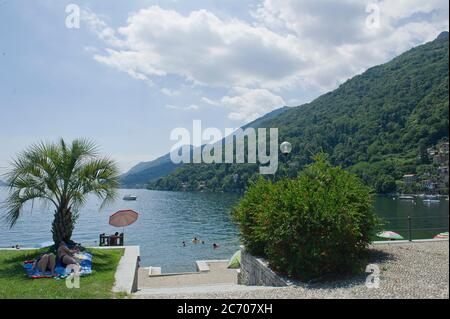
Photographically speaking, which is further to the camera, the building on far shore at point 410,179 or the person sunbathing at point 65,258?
the building on far shore at point 410,179

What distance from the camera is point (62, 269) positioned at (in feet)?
33.4

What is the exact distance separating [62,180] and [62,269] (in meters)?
3.63

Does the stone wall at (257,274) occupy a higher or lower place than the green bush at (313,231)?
lower

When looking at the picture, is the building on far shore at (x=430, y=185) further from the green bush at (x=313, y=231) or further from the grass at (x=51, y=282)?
the grass at (x=51, y=282)

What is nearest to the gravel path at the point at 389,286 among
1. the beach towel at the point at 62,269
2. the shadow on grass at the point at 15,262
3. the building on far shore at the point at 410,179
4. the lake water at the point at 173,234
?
the beach towel at the point at 62,269

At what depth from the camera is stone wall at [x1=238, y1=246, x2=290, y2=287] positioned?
8914 millimetres

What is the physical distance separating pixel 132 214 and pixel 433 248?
14.4m

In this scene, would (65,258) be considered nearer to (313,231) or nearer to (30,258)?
(30,258)

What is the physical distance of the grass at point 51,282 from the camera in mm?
7453

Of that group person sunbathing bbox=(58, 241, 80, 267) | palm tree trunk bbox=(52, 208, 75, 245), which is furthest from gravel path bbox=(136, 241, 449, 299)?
palm tree trunk bbox=(52, 208, 75, 245)

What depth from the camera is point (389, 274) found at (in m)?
8.24

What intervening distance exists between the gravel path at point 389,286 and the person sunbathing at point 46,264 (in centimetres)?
412

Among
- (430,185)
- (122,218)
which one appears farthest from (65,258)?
(430,185)
